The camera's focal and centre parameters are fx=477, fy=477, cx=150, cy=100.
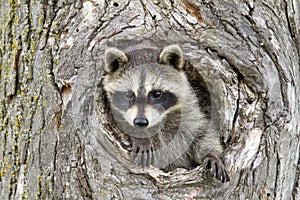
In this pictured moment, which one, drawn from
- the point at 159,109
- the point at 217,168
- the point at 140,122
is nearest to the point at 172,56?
the point at 159,109

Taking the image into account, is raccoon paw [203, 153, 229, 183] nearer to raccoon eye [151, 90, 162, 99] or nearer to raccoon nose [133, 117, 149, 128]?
raccoon nose [133, 117, 149, 128]

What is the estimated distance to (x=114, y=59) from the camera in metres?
3.41

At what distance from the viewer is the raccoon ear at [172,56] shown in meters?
3.27

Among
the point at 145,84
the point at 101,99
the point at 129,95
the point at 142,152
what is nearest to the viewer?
the point at 101,99

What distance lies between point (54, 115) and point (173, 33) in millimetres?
954

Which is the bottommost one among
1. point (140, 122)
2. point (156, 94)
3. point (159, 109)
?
point (140, 122)

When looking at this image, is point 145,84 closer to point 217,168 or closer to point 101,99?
point 101,99

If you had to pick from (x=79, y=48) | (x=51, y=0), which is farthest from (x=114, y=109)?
(x=51, y=0)

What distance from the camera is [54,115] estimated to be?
311 cm

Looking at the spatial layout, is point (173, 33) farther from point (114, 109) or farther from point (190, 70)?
point (114, 109)

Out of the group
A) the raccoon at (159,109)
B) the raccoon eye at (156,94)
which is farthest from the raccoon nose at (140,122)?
the raccoon eye at (156,94)

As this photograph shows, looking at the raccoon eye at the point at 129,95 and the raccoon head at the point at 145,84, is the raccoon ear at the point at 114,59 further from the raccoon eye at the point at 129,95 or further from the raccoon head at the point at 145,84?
the raccoon eye at the point at 129,95

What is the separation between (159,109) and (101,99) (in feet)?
1.65

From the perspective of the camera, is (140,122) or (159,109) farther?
(159,109)
